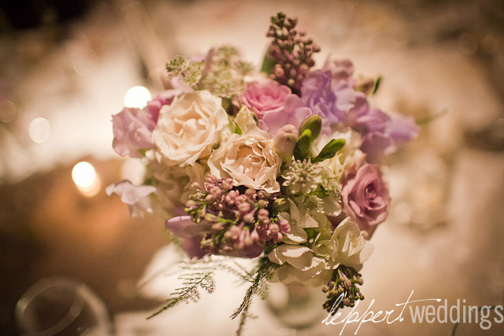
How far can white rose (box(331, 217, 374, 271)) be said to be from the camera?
0.41 m

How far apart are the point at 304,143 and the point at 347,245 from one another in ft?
0.53

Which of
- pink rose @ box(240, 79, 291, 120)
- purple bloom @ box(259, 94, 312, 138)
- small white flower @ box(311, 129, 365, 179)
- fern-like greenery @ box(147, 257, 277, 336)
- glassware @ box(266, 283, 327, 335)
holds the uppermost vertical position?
pink rose @ box(240, 79, 291, 120)

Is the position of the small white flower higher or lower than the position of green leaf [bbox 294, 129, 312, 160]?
lower

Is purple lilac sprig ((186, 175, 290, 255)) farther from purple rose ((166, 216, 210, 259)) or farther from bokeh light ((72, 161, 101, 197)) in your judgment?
bokeh light ((72, 161, 101, 197))

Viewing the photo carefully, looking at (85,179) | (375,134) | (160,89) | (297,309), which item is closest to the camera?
(375,134)

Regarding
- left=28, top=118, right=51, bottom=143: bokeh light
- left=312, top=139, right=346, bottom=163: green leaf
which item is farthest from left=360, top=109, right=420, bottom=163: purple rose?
left=28, top=118, right=51, bottom=143: bokeh light

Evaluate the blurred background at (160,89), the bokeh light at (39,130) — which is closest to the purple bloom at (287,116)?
the blurred background at (160,89)

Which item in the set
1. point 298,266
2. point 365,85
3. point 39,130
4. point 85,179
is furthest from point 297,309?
point 39,130

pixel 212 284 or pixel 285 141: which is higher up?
pixel 285 141

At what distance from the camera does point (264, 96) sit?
18.5 inches

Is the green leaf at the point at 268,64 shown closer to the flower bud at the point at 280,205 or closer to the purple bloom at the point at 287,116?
the purple bloom at the point at 287,116

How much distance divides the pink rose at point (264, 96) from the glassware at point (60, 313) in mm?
546

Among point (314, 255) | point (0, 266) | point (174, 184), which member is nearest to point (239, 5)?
point (174, 184)

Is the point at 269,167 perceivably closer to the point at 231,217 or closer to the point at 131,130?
the point at 231,217
